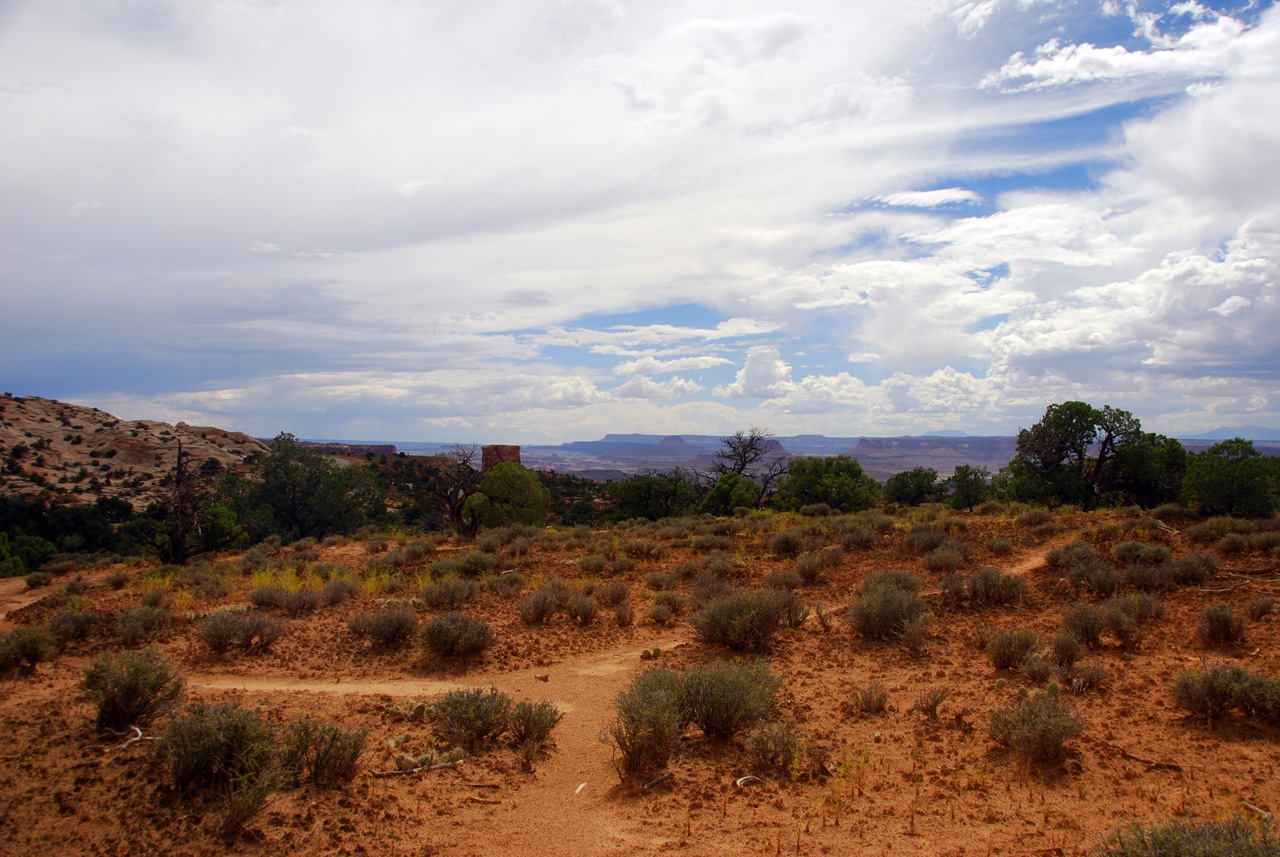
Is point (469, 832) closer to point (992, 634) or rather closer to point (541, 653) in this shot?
point (541, 653)

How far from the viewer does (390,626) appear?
10008 mm

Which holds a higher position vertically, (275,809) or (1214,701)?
(1214,701)

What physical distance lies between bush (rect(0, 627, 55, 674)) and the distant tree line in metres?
13.6

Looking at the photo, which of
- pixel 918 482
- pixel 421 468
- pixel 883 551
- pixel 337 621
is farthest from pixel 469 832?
pixel 421 468

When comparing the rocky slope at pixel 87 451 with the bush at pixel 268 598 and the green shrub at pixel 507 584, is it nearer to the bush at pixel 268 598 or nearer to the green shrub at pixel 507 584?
the bush at pixel 268 598

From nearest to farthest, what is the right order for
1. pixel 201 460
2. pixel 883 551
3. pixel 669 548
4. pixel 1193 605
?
pixel 1193 605
pixel 883 551
pixel 669 548
pixel 201 460

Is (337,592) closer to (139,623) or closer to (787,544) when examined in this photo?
(139,623)

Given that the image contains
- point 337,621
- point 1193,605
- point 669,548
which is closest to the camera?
point 1193,605

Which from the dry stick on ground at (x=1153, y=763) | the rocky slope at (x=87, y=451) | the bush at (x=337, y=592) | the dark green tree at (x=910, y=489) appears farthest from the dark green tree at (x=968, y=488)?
the rocky slope at (x=87, y=451)

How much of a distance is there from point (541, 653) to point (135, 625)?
6.68 meters

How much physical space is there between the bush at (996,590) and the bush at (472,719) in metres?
8.96

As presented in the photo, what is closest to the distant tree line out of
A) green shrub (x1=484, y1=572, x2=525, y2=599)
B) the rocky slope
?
the rocky slope

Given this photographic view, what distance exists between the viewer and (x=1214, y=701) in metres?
6.05

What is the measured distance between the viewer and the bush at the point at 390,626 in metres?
10.0
